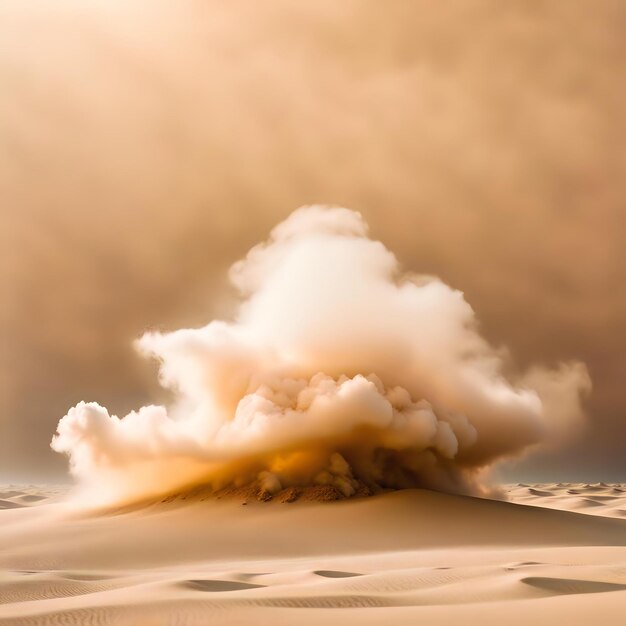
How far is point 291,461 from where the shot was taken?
49.4m

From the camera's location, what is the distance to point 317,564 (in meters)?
26.6

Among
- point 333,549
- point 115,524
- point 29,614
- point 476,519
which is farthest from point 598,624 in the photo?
point 115,524

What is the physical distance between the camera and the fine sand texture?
14680 millimetres

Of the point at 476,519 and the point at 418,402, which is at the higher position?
the point at 418,402

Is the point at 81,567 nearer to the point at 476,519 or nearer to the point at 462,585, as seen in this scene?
the point at 462,585

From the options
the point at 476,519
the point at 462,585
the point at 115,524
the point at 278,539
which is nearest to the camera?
the point at 462,585

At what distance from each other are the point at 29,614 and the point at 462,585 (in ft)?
32.1

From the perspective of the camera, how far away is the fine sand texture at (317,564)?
1468 cm

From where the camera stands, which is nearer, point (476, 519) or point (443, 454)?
point (476, 519)

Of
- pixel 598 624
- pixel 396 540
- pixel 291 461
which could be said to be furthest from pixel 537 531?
pixel 598 624

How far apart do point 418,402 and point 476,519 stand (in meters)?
11.1

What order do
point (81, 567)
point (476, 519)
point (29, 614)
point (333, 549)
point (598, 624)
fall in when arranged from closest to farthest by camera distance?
point (598, 624)
point (29, 614)
point (81, 567)
point (333, 549)
point (476, 519)

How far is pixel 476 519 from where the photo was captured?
40.1 meters

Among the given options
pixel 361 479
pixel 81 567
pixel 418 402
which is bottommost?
pixel 81 567
